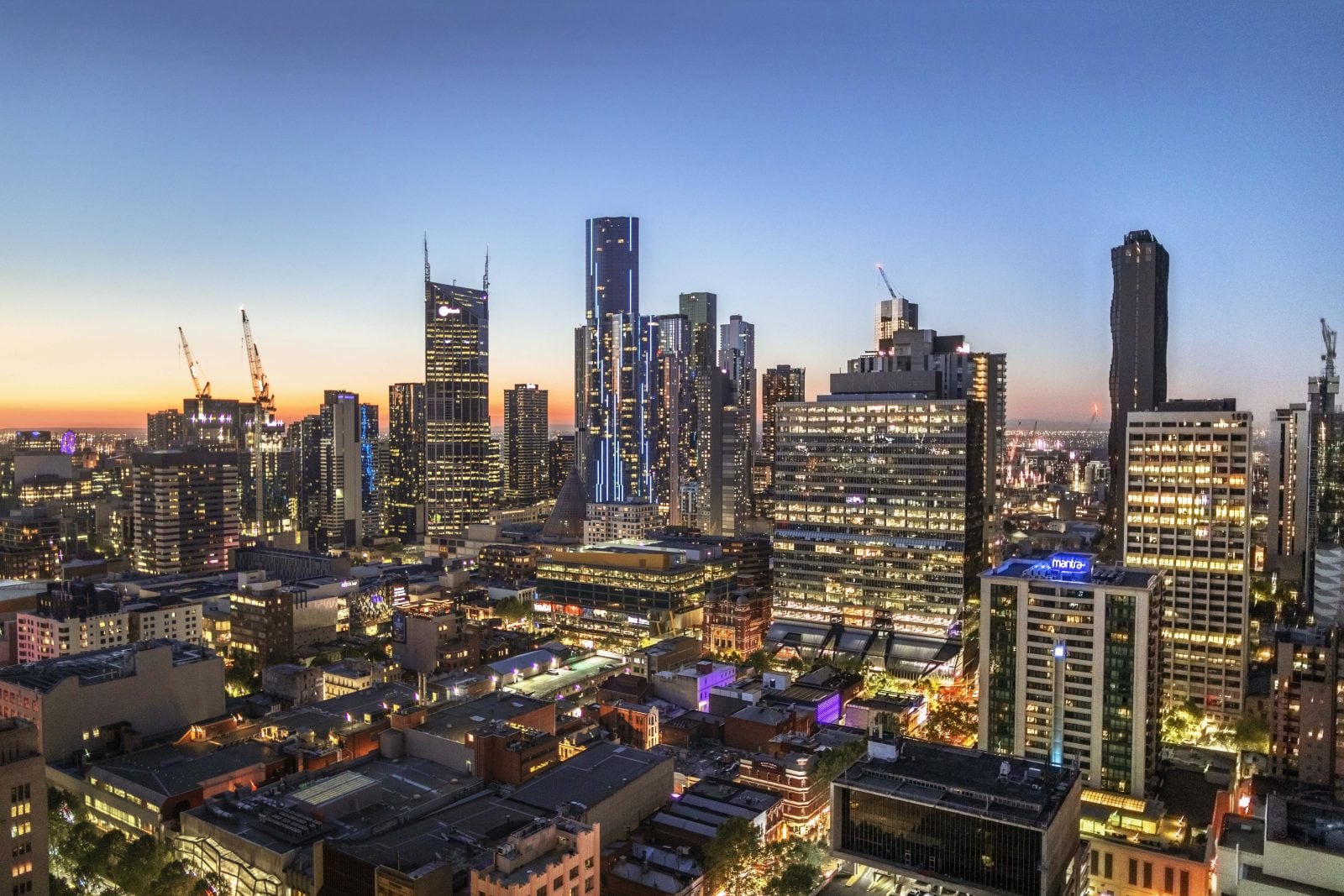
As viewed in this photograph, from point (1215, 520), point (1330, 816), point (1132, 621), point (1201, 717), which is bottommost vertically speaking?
point (1201, 717)

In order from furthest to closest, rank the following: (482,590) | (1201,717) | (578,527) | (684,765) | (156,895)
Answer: (578,527), (482,590), (1201,717), (684,765), (156,895)

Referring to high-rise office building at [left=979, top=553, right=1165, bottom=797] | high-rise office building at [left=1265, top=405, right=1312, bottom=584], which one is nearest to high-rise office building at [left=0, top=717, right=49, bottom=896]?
high-rise office building at [left=979, top=553, right=1165, bottom=797]

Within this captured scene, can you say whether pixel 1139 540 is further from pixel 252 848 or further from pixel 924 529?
pixel 252 848

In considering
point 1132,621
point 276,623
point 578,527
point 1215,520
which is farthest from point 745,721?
point 578,527

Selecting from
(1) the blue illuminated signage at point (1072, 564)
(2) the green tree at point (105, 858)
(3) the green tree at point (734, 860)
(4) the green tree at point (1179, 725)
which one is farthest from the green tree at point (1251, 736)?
(2) the green tree at point (105, 858)

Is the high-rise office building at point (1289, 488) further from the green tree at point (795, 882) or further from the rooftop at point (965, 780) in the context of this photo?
the green tree at point (795, 882)

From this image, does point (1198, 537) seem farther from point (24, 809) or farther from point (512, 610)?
point (24, 809)
